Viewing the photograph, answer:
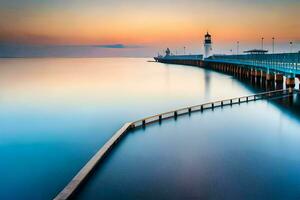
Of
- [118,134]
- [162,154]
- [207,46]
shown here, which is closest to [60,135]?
[118,134]

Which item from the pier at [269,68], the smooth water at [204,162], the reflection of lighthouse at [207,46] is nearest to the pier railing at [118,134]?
the smooth water at [204,162]

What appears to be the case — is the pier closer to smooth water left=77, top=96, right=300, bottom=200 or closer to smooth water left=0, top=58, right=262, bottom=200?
smooth water left=0, top=58, right=262, bottom=200

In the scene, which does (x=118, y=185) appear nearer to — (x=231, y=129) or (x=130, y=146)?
(x=130, y=146)

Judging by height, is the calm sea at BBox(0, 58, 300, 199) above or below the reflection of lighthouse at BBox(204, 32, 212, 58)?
below

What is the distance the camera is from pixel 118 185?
47.2ft

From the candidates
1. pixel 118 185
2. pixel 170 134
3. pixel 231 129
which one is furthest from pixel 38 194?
pixel 231 129

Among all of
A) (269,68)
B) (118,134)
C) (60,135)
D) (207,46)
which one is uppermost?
(207,46)

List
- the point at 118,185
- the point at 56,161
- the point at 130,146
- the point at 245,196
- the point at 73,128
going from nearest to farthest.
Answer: the point at 245,196
the point at 118,185
the point at 56,161
the point at 130,146
the point at 73,128

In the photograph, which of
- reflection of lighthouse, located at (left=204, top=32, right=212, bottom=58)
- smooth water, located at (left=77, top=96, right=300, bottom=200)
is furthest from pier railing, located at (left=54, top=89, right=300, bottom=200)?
reflection of lighthouse, located at (left=204, top=32, right=212, bottom=58)

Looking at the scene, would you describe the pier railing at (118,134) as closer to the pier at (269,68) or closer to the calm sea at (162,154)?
the calm sea at (162,154)

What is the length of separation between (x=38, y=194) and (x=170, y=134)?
10.5 meters

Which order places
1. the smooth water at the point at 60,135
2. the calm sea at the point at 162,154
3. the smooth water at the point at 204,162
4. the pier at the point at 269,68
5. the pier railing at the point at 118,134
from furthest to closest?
the pier at the point at 269,68, the smooth water at the point at 60,135, the calm sea at the point at 162,154, the smooth water at the point at 204,162, the pier railing at the point at 118,134

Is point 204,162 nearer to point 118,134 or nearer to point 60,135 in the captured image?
point 118,134

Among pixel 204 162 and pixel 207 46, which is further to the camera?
pixel 207 46
